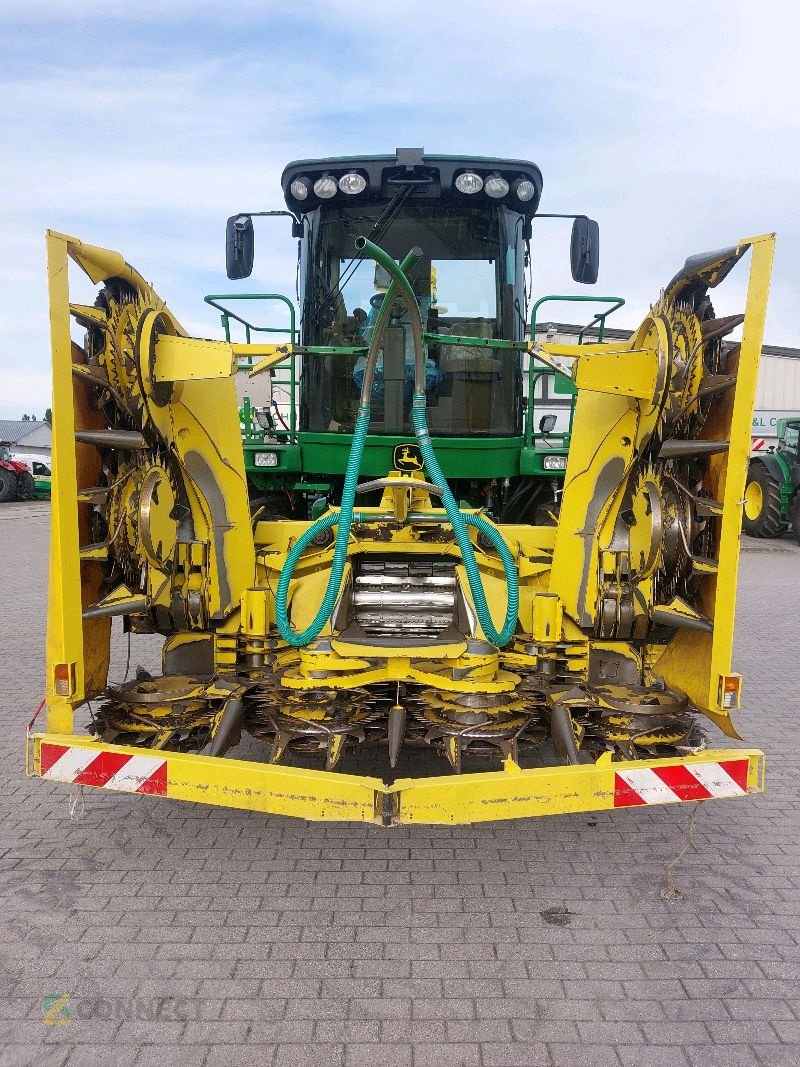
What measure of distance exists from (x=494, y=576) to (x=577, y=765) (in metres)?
1.25

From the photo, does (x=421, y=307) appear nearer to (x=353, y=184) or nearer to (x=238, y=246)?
(x=353, y=184)

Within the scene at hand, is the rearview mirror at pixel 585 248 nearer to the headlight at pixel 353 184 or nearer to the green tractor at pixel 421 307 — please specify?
the green tractor at pixel 421 307

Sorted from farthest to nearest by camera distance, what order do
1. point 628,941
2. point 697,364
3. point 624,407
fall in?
point 624,407 → point 697,364 → point 628,941

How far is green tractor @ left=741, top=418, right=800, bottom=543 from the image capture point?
15383 millimetres

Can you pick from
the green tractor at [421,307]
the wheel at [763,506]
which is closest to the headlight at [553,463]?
the green tractor at [421,307]

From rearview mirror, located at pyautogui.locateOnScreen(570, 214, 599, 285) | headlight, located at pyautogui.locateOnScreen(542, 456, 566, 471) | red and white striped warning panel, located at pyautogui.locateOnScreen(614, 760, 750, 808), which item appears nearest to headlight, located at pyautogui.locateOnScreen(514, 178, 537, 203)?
rearview mirror, located at pyautogui.locateOnScreen(570, 214, 599, 285)

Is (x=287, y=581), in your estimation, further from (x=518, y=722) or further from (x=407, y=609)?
(x=518, y=722)

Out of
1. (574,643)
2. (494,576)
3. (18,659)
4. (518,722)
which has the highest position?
(494,576)

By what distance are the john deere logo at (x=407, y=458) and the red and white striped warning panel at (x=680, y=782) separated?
228cm

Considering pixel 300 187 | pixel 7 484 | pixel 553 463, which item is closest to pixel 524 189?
pixel 300 187

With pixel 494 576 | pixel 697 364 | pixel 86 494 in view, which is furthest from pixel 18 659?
pixel 697 364

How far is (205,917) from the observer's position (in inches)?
118

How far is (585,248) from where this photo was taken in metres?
5.33

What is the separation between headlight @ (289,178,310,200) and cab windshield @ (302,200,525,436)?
15 cm
